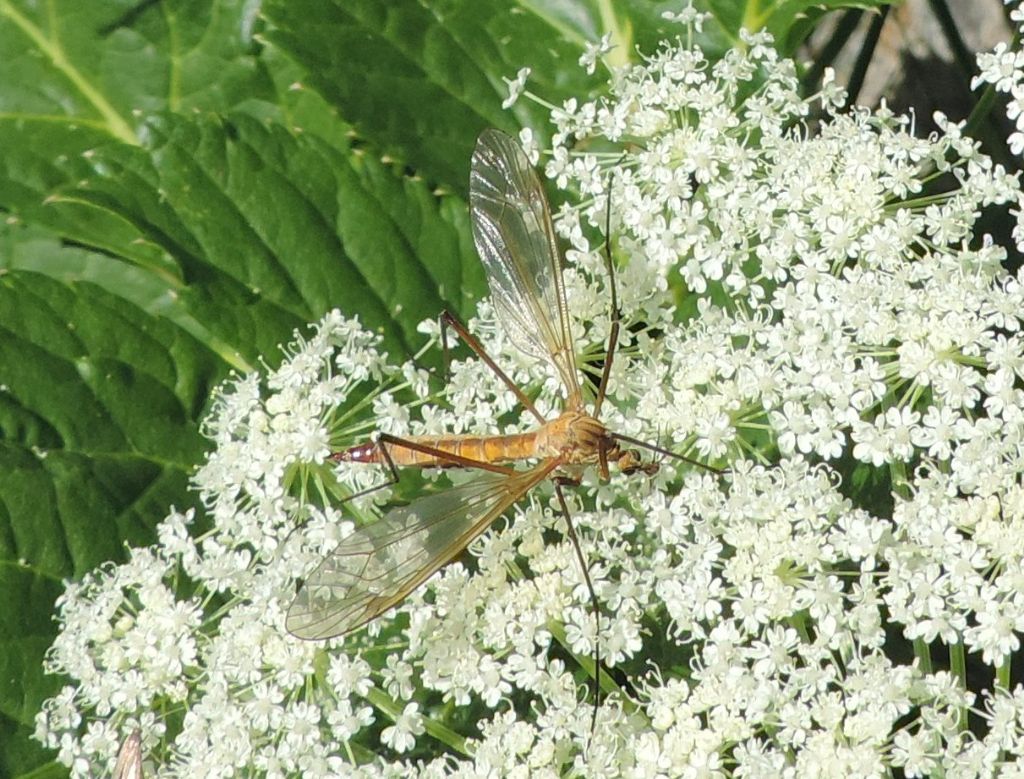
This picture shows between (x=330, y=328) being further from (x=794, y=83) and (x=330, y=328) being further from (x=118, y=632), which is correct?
(x=794, y=83)

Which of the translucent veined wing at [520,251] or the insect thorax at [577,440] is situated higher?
the translucent veined wing at [520,251]

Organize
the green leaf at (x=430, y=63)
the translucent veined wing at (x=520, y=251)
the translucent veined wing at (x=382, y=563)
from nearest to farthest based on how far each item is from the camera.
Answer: the translucent veined wing at (x=382, y=563), the translucent veined wing at (x=520, y=251), the green leaf at (x=430, y=63)

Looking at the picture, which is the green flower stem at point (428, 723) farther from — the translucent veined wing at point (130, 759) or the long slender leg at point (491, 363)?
the long slender leg at point (491, 363)

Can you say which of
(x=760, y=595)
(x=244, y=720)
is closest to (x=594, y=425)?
(x=760, y=595)

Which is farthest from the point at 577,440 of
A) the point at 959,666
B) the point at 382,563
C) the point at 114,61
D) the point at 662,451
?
the point at 114,61

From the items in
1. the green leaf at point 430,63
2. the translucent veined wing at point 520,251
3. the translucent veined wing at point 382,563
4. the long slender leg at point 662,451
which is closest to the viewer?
the translucent veined wing at point 382,563

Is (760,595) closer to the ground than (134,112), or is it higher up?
closer to the ground

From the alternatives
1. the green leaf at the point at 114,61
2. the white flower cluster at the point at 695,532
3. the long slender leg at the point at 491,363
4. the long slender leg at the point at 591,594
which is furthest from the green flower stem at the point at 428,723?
the green leaf at the point at 114,61
